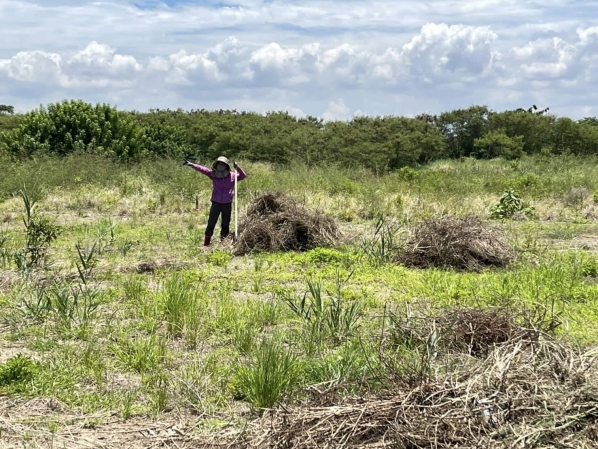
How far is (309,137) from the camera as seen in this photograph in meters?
30.5

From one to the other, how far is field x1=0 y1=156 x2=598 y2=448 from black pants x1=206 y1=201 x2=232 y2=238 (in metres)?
0.40

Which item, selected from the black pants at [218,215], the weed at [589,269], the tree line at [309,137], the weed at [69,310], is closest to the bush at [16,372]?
the weed at [69,310]

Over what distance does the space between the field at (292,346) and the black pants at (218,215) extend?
40 cm

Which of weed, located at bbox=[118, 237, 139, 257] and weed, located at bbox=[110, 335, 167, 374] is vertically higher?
weed, located at bbox=[110, 335, 167, 374]

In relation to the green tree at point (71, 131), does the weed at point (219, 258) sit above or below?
below

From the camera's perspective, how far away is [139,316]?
616 cm

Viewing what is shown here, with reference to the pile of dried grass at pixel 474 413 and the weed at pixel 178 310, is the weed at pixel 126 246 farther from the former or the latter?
the pile of dried grass at pixel 474 413

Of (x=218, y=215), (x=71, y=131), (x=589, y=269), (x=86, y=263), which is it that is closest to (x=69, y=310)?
(x=86, y=263)

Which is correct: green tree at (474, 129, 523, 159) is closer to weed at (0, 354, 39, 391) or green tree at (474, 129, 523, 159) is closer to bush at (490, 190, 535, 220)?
bush at (490, 190, 535, 220)

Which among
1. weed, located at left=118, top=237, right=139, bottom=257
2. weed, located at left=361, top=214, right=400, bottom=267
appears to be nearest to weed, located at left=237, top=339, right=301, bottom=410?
weed, located at left=361, top=214, right=400, bottom=267

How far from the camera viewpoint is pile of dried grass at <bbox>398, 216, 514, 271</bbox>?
28.6 ft

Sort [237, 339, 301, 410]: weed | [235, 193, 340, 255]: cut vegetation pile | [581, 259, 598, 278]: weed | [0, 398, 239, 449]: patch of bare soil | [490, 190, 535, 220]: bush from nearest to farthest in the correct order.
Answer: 1. [0, 398, 239, 449]: patch of bare soil
2. [237, 339, 301, 410]: weed
3. [581, 259, 598, 278]: weed
4. [235, 193, 340, 255]: cut vegetation pile
5. [490, 190, 535, 220]: bush

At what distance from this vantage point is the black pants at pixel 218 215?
10.5 m

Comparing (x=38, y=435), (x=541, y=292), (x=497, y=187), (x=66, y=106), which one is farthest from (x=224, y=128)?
(x=38, y=435)
